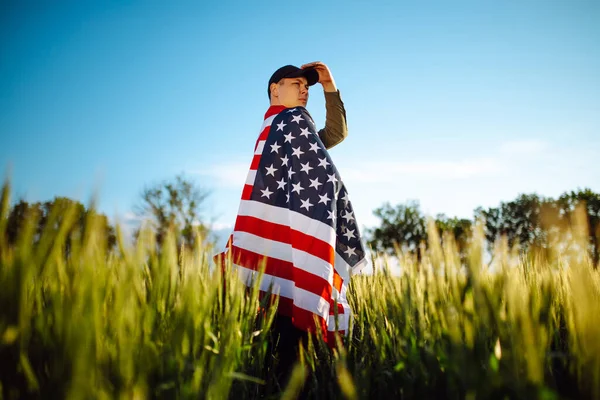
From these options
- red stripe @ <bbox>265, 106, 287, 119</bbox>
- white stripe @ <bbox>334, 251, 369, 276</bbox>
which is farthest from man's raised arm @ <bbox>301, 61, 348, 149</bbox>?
white stripe @ <bbox>334, 251, 369, 276</bbox>

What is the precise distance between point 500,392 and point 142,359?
925mm

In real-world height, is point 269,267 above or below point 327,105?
below

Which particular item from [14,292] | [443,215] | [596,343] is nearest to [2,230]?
[14,292]

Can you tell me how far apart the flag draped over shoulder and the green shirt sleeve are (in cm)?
73

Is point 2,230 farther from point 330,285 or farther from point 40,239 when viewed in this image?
point 330,285

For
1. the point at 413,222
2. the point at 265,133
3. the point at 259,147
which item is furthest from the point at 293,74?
the point at 413,222

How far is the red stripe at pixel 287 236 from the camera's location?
7.51ft

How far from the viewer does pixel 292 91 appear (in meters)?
3.04

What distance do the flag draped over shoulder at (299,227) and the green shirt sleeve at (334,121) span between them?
73 centimetres

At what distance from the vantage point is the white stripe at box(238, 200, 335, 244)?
7.66 ft

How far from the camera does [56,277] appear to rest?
1053 millimetres

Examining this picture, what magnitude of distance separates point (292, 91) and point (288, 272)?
156cm

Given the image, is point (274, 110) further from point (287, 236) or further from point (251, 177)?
point (287, 236)

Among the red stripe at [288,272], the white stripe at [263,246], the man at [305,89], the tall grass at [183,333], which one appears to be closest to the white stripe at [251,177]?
the white stripe at [263,246]
